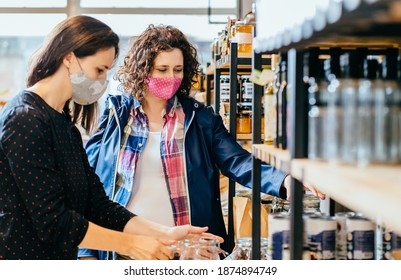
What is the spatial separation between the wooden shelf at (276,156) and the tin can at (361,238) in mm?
251

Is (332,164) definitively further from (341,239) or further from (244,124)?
(244,124)

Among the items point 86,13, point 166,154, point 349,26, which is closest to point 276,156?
point 349,26

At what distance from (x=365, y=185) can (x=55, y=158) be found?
53.3 inches

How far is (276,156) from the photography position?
148 cm

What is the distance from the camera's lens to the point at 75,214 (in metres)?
2.00

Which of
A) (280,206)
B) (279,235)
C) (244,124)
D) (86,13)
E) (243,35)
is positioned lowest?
(280,206)

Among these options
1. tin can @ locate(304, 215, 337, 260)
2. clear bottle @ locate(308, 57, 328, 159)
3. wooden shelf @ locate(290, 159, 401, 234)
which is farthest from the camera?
tin can @ locate(304, 215, 337, 260)

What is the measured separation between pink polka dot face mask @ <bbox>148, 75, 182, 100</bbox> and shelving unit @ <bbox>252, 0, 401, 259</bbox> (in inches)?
53.0

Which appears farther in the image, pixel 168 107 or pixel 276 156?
pixel 168 107

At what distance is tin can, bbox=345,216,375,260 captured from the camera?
156 cm

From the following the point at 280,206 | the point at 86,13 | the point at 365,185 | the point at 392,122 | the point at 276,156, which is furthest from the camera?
the point at 86,13

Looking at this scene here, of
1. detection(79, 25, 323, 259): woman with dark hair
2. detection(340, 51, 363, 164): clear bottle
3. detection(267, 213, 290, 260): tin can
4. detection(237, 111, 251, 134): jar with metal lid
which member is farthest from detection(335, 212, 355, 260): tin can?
detection(237, 111, 251, 134): jar with metal lid

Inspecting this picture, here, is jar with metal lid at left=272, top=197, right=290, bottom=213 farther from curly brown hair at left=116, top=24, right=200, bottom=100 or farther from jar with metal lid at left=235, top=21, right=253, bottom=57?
jar with metal lid at left=235, top=21, right=253, bottom=57

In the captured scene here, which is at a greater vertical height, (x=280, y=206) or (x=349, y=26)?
(x=349, y=26)
